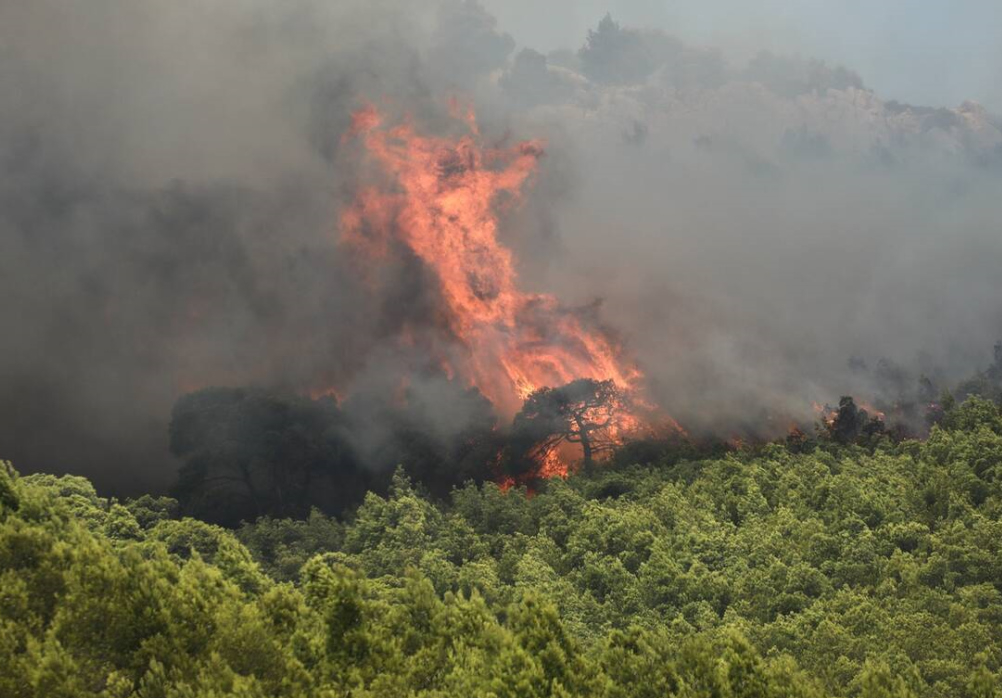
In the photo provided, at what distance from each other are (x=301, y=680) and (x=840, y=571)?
53216 millimetres

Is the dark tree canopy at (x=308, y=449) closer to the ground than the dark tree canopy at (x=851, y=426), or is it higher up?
higher up

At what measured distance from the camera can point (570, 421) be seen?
149 metres

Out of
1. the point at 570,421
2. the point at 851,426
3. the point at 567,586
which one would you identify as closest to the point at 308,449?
the point at 570,421

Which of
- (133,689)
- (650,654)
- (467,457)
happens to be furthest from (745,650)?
(467,457)

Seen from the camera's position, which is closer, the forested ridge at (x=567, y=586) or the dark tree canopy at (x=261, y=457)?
the forested ridge at (x=567, y=586)

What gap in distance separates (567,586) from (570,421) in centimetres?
5976

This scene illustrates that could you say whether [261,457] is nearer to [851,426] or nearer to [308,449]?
[308,449]

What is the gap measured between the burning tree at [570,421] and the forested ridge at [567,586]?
33.9ft

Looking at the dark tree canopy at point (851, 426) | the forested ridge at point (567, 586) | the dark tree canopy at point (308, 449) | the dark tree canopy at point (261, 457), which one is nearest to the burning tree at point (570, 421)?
the dark tree canopy at point (308, 449)

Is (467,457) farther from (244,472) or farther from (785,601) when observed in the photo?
(785,601)

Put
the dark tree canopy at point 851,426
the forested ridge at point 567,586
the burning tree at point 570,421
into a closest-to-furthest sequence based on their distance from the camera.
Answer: the forested ridge at point 567,586 → the dark tree canopy at point 851,426 → the burning tree at point 570,421

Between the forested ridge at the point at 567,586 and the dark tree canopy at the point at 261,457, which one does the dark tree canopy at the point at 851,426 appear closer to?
the forested ridge at the point at 567,586

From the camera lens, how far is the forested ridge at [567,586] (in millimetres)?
54625

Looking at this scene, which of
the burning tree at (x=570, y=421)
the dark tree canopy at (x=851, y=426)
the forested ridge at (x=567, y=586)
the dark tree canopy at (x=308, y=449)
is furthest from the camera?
the burning tree at (x=570, y=421)
